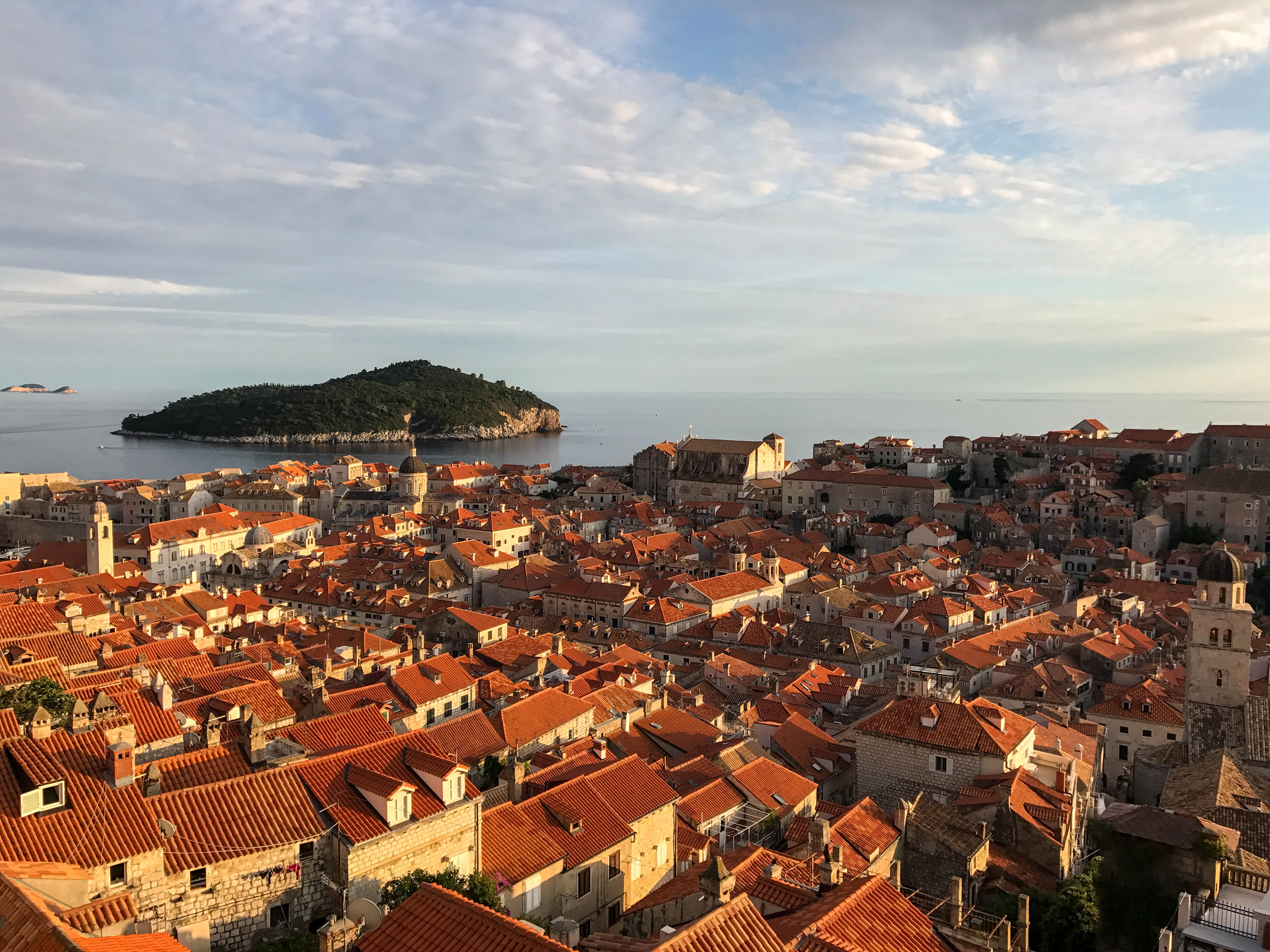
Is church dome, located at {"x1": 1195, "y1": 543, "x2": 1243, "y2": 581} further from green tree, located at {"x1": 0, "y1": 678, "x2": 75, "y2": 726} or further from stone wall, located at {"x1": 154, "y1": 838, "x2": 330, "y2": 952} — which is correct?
green tree, located at {"x1": 0, "y1": 678, "x2": 75, "y2": 726}

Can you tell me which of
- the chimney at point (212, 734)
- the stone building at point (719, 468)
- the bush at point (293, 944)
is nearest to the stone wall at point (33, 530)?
the stone building at point (719, 468)

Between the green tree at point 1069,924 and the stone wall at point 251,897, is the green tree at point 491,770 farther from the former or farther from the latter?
the green tree at point 1069,924

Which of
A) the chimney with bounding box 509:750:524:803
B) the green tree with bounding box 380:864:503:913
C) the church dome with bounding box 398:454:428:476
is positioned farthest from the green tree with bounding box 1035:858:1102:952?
the church dome with bounding box 398:454:428:476

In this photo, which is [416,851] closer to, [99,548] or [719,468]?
[99,548]

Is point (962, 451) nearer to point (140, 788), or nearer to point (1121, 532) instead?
point (1121, 532)

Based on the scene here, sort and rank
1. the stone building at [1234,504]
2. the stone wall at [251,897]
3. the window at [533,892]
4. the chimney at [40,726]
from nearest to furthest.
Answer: the stone wall at [251,897] → the chimney at [40,726] → the window at [533,892] → the stone building at [1234,504]

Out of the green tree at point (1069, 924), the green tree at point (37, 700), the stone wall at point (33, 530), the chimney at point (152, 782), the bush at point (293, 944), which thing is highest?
the chimney at point (152, 782)

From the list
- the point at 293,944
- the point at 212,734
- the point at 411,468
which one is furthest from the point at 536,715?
the point at 411,468
